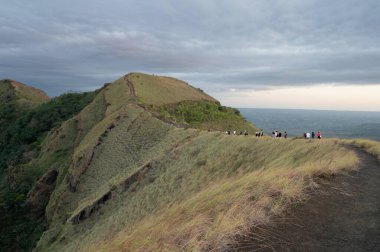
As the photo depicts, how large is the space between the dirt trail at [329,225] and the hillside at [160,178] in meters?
0.43

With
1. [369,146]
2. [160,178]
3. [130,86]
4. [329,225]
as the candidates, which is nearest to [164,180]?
[160,178]

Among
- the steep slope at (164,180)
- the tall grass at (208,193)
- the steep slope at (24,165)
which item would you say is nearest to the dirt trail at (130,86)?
the steep slope at (164,180)

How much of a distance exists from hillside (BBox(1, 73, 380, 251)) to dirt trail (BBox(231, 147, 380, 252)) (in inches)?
17.0

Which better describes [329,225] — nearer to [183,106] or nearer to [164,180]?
[164,180]

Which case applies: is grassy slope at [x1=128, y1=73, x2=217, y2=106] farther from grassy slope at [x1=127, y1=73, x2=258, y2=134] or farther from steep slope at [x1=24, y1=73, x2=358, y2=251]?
steep slope at [x1=24, y1=73, x2=358, y2=251]

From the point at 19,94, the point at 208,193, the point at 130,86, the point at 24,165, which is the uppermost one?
the point at 130,86

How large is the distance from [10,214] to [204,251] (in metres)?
38.9

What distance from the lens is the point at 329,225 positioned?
892 cm

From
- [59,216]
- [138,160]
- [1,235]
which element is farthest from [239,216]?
[1,235]

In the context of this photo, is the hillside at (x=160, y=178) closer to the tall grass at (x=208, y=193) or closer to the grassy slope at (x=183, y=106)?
the tall grass at (x=208, y=193)

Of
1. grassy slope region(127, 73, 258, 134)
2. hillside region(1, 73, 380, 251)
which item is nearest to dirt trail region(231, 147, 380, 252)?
hillside region(1, 73, 380, 251)

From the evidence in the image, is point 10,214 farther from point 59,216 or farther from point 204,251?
point 204,251

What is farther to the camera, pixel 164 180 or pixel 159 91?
pixel 159 91

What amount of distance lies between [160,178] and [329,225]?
18.1m
